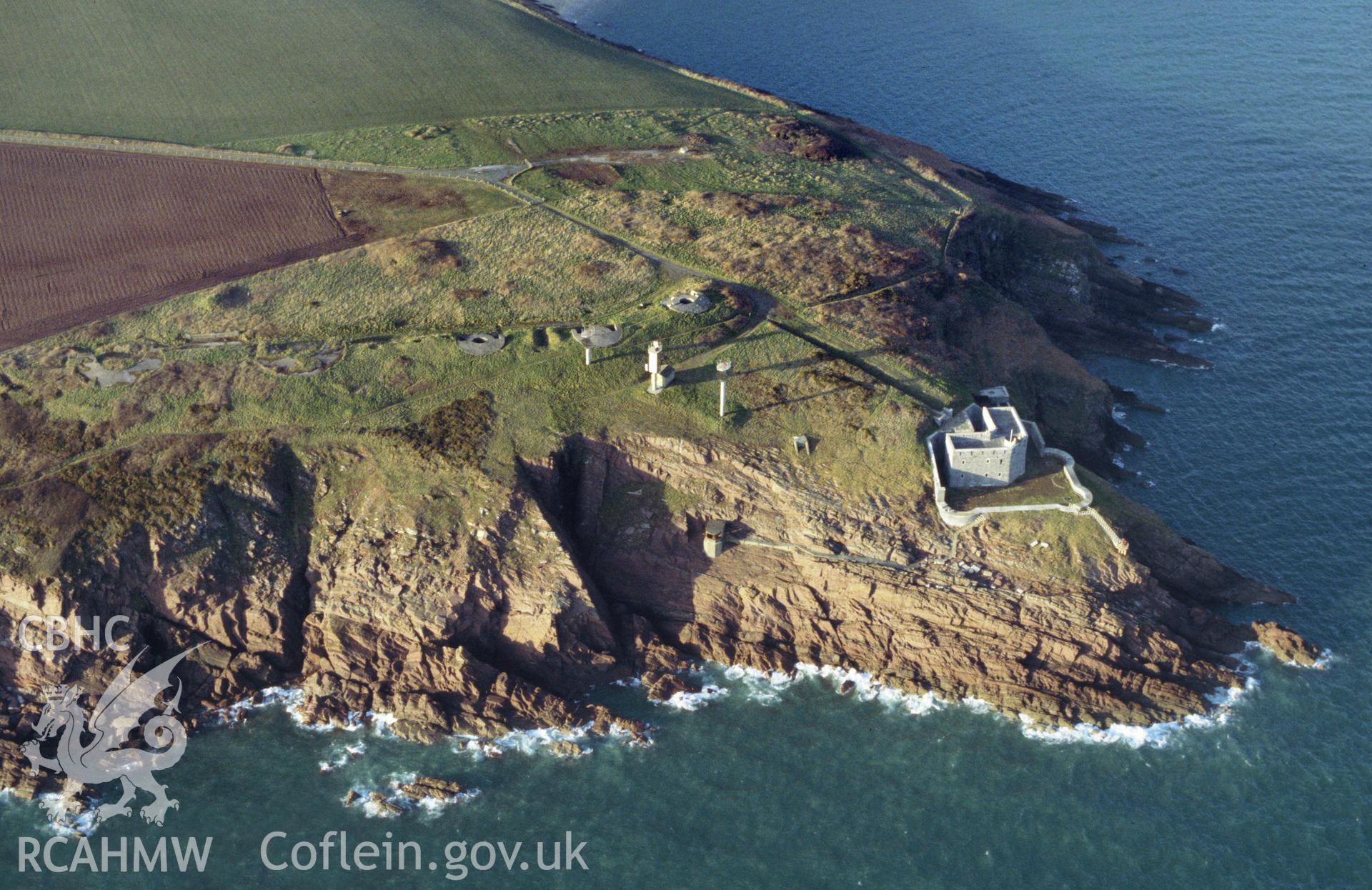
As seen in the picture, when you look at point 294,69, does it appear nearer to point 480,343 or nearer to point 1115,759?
point 480,343

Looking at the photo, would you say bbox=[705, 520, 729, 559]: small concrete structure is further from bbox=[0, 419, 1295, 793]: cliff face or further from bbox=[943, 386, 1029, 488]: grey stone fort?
bbox=[943, 386, 1029, 488]: grey stone fort

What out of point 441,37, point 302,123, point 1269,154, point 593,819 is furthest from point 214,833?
point 1269,154

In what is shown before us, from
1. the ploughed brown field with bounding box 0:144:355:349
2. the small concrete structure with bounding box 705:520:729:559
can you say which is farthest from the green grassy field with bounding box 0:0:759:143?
the small concrete structure with bounding box 705:520:729:559

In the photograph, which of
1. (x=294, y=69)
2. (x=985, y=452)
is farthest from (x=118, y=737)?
(x=294, y=69)

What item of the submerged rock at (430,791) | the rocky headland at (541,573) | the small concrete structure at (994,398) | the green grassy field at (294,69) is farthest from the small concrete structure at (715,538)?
the green grassy field at (294,69)

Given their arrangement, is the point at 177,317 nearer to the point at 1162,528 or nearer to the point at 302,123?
the point at 302,123

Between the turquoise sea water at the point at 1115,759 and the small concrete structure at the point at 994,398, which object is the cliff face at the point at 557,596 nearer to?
the turquoise sea water at the point at 1115,759

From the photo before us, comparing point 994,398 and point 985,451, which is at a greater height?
point 994,398
